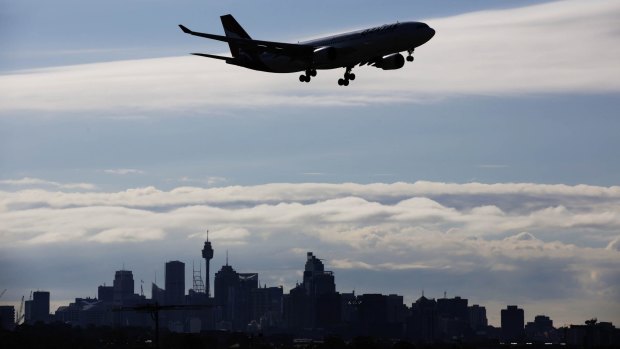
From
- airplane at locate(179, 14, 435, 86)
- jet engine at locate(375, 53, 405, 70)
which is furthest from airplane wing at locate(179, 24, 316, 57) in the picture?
jet engine at locate(375, 53, 405, 70)

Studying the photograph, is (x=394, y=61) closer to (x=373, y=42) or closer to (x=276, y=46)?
(x=373, y=42)

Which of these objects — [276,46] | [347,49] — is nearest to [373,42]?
[347,49]

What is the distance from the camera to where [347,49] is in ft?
545

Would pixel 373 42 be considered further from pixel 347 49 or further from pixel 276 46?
pixel 276 46

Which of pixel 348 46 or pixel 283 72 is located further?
pixel 283 72

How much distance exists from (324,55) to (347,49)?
9.30 feet

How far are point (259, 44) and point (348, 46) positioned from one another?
11.7 metres

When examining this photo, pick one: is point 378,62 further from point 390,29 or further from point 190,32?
point 190,32

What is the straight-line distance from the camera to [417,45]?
167375mm

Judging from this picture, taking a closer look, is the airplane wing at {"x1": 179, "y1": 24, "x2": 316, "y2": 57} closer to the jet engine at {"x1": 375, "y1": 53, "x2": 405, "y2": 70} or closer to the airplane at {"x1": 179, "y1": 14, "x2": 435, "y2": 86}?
the airplane at {"x1": 179, "y1": 14, "x2": 435, "y2": 86}

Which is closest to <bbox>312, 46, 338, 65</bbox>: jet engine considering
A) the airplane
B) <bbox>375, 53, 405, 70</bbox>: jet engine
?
the airplane

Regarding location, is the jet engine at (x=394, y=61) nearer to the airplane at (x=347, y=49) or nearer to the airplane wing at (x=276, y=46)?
the airplane at (x=347, y=49)

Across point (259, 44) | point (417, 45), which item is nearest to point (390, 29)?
point (417, 45)

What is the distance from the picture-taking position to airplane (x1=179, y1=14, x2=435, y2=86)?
6516 inches
